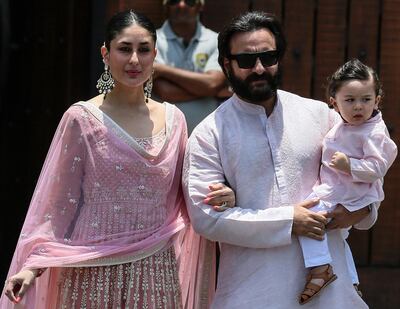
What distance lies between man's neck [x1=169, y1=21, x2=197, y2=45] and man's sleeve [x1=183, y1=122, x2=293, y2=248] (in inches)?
66.5

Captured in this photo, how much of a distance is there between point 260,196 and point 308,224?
0.20 m

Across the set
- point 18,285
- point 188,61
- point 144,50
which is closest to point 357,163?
point 144,50

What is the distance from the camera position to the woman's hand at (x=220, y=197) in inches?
154

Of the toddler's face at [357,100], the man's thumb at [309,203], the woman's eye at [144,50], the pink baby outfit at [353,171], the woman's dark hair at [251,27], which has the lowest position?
the man's thumb at [309,203]

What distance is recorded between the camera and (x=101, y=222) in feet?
13.4

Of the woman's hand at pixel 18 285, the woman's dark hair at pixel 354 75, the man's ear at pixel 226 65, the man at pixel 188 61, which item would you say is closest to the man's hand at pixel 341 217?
the woman's dark hair at pixel 354 75

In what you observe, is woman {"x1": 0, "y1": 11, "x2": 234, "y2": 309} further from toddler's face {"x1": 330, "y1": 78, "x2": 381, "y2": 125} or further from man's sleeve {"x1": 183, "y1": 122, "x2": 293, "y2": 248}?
toddler's face {"x1": 330, "y1": 78, "x2": 381, "y2": 125}

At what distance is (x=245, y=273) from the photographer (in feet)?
13.1

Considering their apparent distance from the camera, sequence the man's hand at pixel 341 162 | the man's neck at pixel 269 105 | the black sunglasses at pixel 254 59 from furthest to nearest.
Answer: the man's neck at pixel 269 105 < the black sunglasses at pixel 254 59 < the man's hand at pixel 341 162

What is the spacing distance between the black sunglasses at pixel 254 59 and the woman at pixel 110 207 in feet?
1.15

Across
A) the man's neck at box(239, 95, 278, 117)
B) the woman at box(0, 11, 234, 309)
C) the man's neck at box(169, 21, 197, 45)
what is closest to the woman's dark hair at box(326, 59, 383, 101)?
the man's neck at box(239, 95, 278, 117)

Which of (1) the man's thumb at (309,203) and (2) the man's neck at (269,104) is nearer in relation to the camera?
(1) the man's thumb at (309,203)

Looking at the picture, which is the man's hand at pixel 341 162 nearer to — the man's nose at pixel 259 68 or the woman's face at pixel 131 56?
the man's nose at pixel 259 68

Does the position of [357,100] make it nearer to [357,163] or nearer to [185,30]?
[357,163]
